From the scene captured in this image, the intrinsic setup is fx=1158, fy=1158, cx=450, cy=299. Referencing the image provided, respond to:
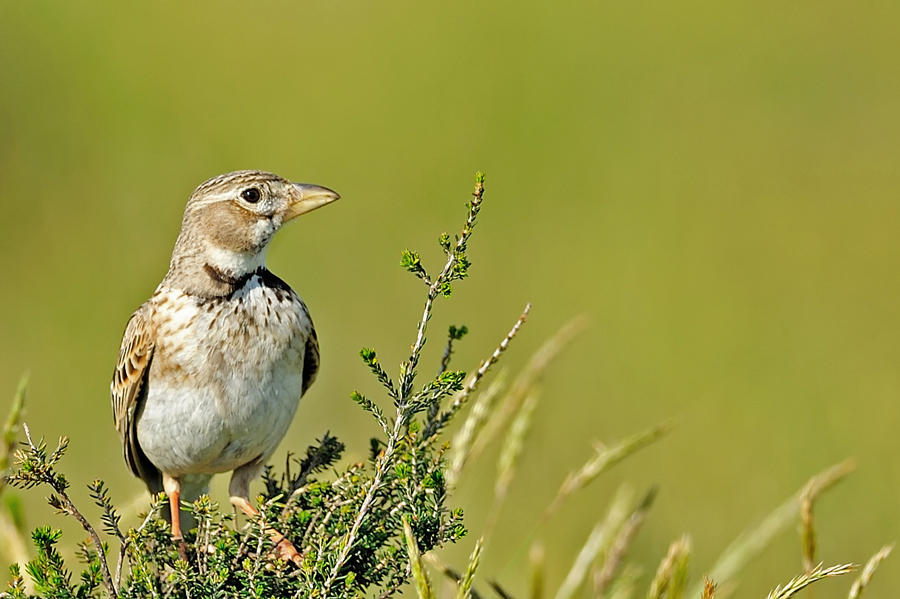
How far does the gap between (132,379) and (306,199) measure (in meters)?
0.89

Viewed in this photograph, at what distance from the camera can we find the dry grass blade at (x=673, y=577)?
283 cm

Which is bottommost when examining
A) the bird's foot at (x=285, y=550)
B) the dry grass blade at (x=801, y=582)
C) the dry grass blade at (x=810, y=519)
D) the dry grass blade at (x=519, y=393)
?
the dry grass blade at (x=801, y=582)

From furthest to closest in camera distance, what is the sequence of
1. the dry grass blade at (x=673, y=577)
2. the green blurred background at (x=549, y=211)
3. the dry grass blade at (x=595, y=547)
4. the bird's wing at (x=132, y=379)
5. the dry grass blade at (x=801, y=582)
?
the green blurred background at (x=549, y=211)
the bird's wing at (x=132, y=379)
the dry grass blade at (x=595, y=547)
the dry grass blade at (x=673, y=577)
the dry grass blade at (x=801, y=582)

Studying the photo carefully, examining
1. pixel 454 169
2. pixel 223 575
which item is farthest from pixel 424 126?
pixel 223 575

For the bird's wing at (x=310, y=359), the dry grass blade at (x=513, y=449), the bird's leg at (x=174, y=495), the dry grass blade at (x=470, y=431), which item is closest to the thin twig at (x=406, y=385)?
the dry grass blade at (x=470, y=431)

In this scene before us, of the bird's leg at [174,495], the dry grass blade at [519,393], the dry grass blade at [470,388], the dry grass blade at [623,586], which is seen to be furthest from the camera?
the bird's leg at [174,495]

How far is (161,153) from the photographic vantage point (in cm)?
988

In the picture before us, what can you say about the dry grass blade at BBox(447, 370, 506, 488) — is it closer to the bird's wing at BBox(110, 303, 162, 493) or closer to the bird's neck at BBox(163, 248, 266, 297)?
the bird's neck at BBox(163, 248, 266, 297)

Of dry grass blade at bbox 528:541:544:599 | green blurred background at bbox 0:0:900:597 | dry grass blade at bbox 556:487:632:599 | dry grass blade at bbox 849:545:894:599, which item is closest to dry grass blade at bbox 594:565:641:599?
dry grass blade at bbox 556:487:632:599

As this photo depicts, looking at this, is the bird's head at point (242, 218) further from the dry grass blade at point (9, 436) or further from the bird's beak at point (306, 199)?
the dry grass blade at point (9, 436)

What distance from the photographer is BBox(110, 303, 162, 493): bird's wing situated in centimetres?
408

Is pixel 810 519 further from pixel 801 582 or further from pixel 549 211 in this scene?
pixel 549 211

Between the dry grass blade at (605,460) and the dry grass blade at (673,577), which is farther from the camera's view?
the dry grass blade at (605,460)

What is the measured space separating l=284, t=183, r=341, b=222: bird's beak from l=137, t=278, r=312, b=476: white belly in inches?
11.7
